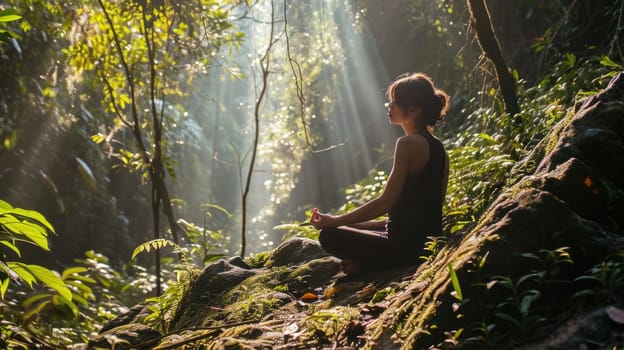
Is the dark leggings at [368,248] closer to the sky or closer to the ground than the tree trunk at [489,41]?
closer to the ground

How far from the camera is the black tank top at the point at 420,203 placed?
13.2 feet

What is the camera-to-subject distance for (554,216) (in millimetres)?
2426

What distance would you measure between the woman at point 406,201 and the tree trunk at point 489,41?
105 centimetres

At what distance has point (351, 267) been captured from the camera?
13.6ft

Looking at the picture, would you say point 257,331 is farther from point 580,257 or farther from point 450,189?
point 450,189

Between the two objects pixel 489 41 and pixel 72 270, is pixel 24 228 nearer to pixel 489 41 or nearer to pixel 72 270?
pixel 72 270

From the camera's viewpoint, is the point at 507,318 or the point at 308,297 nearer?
the point at 507,318

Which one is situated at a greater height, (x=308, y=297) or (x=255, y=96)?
(x=255, y=96)

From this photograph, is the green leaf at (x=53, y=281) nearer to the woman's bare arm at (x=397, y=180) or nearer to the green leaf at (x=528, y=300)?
the green leaf at (x=528, y=300)

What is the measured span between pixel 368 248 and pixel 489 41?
2.17m

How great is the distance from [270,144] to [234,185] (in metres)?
15.8

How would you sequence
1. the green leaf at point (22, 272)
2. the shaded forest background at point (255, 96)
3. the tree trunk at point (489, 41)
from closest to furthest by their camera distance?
the green leaf at point (22, 272)
the tree trunk at point (489, 41)
the shaded forest background at point (255, 96)

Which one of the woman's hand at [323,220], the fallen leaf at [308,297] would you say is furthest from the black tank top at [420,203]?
the fallen leaf at [308,297]

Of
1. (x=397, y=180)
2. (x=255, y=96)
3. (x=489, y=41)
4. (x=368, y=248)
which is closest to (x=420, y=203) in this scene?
(x=397, y=180)
